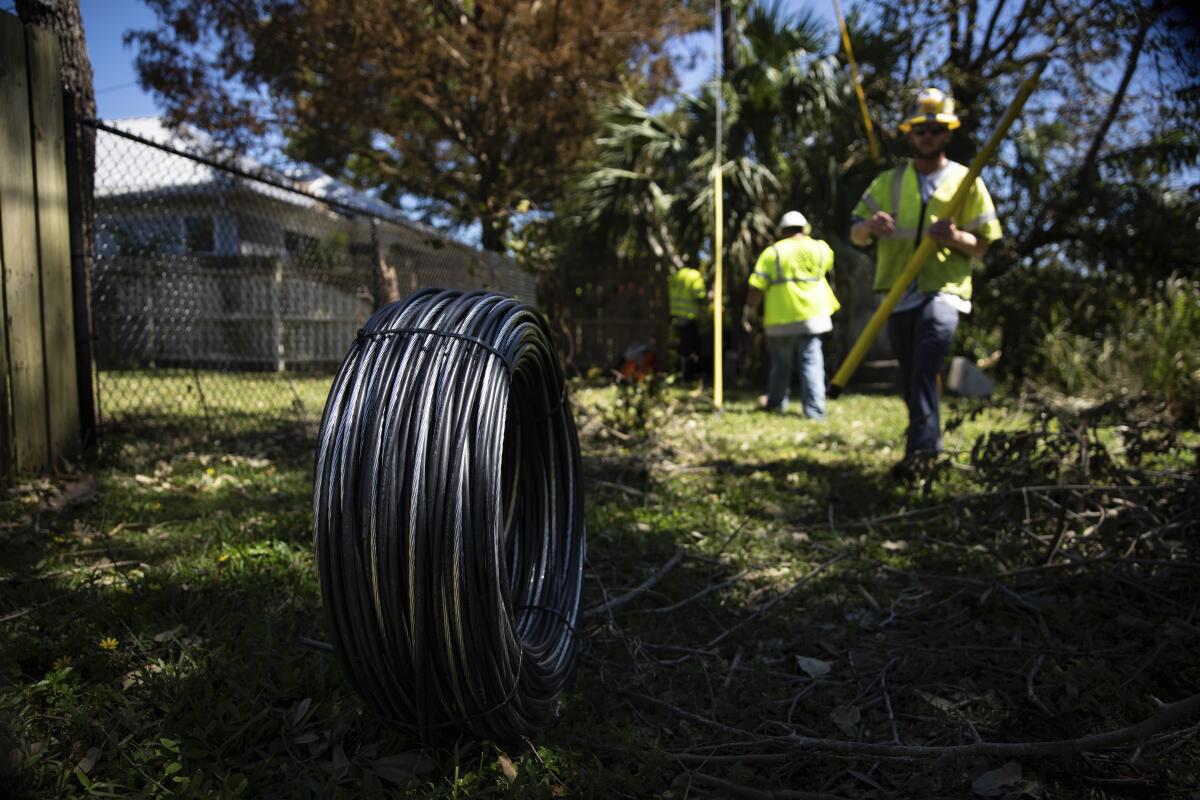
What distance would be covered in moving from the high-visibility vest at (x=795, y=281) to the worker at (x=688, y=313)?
2.91 meters

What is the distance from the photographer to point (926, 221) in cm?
508

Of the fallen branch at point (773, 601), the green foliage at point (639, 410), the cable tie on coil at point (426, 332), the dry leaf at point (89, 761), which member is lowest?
the fallen branch at point (773, 601)

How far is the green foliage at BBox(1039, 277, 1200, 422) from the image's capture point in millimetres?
8539

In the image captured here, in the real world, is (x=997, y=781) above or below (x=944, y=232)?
below

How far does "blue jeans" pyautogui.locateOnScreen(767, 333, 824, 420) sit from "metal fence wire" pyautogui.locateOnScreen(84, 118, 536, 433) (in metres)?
3.22

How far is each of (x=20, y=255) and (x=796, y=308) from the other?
627 centimetres

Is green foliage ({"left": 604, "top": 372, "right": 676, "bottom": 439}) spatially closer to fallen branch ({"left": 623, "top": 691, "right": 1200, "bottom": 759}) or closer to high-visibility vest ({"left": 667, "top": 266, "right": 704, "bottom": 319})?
fallen branch ({"left": 623, "top": 691, "right": 1200, "bottom": 759})

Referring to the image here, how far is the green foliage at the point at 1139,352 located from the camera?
854 cm

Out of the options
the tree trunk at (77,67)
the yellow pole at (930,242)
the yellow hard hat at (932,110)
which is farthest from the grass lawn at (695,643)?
the yellow hard hat at (932,110)

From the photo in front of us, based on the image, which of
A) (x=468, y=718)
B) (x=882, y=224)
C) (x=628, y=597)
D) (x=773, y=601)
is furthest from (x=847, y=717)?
(x=882, y=224)

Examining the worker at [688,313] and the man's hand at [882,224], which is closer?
the man's hand at [882,224]

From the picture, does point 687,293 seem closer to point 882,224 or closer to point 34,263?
point 882,224

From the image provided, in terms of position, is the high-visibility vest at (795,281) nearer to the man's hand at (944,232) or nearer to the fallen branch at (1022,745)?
the man's hand at (944,232)

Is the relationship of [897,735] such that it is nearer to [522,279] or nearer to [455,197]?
[522,279]
